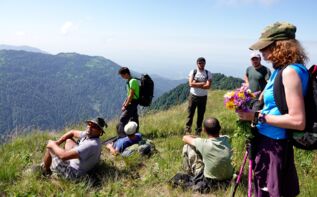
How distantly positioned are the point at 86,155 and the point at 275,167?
174 inches

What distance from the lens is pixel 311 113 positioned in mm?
2553

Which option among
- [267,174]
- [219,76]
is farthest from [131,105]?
[219,76]

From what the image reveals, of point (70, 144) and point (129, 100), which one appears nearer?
point (70, 144)

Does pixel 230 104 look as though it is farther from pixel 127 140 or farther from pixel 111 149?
pixel 111 149

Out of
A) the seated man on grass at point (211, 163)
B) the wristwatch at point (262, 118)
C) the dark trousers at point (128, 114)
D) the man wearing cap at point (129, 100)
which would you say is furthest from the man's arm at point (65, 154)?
the wristwatch at point (262, 118)

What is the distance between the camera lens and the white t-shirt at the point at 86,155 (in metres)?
6.43

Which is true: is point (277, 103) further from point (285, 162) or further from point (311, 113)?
point (285, 162)

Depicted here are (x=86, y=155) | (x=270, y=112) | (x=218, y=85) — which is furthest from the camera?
(x=218, y=85)

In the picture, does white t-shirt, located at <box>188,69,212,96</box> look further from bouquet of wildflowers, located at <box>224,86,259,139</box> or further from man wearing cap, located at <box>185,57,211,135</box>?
bouquet of wildflowers, located at <box>224,86,259,139</box>

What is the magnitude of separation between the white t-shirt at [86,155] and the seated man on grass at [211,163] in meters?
1.80

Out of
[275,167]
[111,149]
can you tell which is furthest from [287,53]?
[111,149]

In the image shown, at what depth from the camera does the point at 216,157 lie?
5.63m

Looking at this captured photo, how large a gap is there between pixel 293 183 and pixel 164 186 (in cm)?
318

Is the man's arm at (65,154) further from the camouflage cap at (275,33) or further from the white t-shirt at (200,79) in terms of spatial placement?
the camouflage cap at (275,33)
